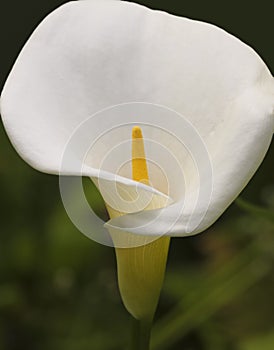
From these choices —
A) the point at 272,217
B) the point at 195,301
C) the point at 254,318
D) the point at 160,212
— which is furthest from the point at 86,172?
the point at 254,318

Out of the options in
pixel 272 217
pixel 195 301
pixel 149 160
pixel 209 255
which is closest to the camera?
pixel 149 160

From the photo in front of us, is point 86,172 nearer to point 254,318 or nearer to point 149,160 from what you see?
point 149,160

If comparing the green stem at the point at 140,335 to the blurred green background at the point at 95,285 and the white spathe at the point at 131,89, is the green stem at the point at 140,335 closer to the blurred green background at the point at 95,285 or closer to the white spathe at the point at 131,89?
the white spathe at the point at 131,89

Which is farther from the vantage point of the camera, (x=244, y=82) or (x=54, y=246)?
(x=54, y=246)

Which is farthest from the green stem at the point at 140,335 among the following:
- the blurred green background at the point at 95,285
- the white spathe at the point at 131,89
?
the blurred green background at the point at 95,285

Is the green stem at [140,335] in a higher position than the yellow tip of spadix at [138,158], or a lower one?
lower

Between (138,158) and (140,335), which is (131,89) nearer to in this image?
(138,158)
